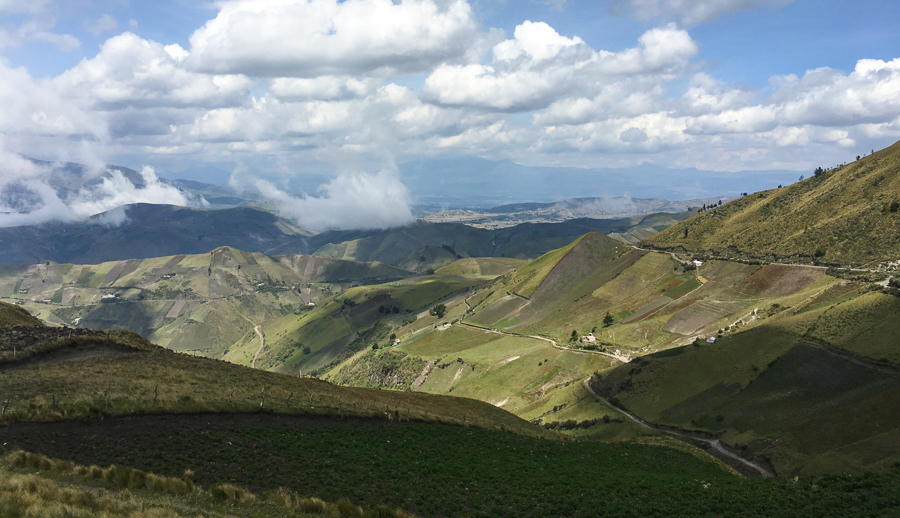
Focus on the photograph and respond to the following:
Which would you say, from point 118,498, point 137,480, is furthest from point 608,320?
point 118,498


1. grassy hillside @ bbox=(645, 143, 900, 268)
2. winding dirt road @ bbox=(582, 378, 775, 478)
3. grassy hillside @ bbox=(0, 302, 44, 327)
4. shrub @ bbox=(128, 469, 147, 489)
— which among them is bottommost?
winding dirt road @ bbox=(582, 378, 775, 478)

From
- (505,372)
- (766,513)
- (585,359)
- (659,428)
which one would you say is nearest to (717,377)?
(659,428)

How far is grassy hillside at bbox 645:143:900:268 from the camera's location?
451 feet

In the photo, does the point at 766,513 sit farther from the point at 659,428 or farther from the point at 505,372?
the point at 505,372

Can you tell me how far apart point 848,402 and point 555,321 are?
124 metres

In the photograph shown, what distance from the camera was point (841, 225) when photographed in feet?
502

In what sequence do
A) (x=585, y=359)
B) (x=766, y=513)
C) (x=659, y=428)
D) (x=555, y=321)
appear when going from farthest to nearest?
(x=555, y=321)
(x=585, y=359)
(x=659, y=428)
(x=766, y=513)

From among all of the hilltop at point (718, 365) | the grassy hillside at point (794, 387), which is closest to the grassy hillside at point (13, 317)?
the hilltop at point (718, 365)

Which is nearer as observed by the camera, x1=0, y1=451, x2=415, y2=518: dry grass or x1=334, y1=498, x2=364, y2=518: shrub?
x1=0, y1=451, x2=415, y2=518: dry grass

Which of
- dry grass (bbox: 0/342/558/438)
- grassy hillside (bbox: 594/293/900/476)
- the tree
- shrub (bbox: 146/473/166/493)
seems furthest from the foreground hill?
the tree

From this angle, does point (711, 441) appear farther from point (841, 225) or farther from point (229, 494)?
point (841, 225)

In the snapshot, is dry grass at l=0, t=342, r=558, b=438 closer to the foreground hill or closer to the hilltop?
the foreground hill

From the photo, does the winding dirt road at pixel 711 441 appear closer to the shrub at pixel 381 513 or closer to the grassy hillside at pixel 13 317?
the shrub at pixel 381 513

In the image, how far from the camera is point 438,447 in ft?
131
